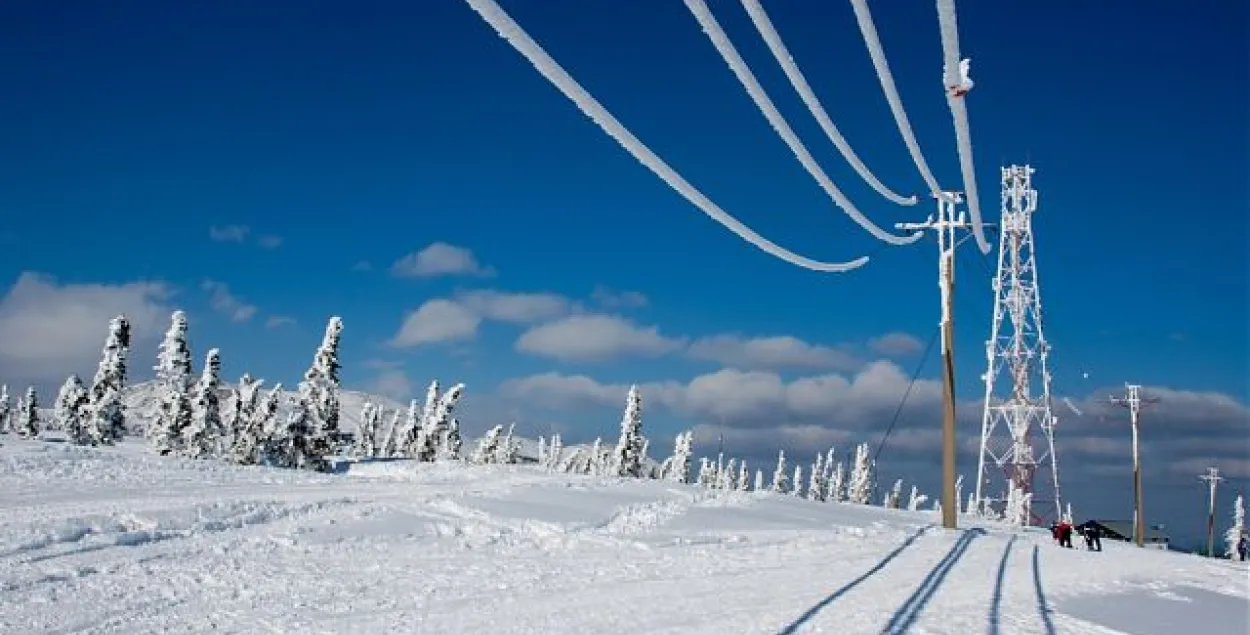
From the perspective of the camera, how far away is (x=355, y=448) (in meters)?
130

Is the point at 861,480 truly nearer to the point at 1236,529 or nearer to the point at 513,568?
the point at 1236,529

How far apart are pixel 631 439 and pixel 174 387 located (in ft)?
119

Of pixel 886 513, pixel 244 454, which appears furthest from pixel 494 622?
pixel 244 454

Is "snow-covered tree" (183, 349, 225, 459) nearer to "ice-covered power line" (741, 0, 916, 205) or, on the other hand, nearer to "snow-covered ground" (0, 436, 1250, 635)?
"snow-covered ground" (0, 436, 1250, 635)

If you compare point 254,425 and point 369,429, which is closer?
point 254,425

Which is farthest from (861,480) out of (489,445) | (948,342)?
(948,342)

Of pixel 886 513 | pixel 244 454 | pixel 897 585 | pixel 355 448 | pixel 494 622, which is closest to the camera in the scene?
pixel 494 622

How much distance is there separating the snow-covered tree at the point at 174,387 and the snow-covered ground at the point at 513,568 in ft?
111

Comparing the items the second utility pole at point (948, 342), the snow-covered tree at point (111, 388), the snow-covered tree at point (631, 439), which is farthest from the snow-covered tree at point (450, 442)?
the second utility pole at point (948, 342)

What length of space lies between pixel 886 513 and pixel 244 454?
160 ft

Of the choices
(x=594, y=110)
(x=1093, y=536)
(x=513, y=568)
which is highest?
(x=594, y=110)

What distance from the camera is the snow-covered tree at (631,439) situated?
260 feet

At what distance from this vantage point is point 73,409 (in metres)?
74.5

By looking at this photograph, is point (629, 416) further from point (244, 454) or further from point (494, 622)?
point (494, 622)
